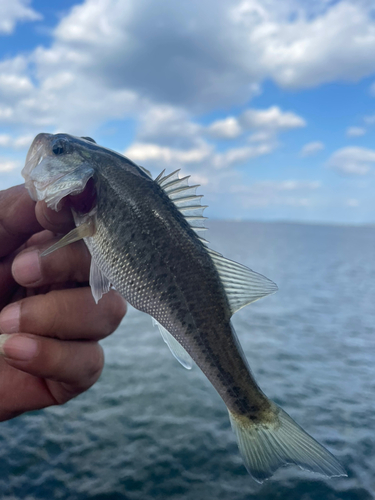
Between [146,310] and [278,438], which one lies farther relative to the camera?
[146,310]

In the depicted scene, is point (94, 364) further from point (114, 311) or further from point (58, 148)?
point (58, 148)

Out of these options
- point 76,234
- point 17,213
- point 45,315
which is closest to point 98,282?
point 76,234

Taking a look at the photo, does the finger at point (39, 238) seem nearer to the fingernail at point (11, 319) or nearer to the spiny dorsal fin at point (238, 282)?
the fingernail at point (11, 319)

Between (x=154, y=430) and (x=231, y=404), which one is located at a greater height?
(x=231, y=404)

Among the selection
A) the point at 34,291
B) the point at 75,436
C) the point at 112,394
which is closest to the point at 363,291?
the point at 112,394

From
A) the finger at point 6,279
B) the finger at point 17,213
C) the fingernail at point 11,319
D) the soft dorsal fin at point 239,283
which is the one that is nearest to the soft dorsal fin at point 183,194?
the soft dorsal fin at point 239,283

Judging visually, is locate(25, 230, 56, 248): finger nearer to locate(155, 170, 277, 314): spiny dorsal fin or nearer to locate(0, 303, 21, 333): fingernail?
locate(0, 303, 21, 333): fingernail

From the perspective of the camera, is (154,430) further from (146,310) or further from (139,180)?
(139,180)

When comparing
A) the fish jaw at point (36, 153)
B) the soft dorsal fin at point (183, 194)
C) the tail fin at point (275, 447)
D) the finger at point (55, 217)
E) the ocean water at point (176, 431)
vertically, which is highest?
the fish jaw at point (36, 153)
